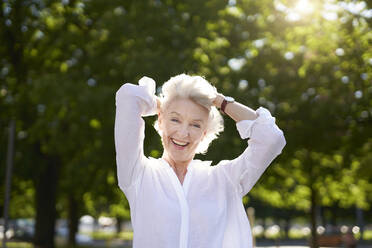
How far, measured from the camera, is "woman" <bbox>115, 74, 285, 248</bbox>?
274 centimetres

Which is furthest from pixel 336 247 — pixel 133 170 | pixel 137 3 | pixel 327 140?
pixel 133 170

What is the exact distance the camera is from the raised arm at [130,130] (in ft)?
9.12

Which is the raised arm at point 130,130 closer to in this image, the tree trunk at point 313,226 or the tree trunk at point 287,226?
the tree trunk at point 313,226

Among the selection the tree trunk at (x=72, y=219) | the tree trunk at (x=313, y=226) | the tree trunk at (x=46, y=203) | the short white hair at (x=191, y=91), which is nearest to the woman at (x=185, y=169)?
the short white hair at (x=191, y=91)

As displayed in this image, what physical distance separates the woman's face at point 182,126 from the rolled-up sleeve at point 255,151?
0.19 metres

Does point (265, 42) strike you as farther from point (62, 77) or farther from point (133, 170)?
point (133, 170)

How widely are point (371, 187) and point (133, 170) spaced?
69.2 ft

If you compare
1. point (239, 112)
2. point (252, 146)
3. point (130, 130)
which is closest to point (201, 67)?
point (239, 112)

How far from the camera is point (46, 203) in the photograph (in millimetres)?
21109

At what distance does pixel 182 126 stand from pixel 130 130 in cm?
29

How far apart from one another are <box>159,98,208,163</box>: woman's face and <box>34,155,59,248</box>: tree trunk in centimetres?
1877

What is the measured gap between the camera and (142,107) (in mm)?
2836

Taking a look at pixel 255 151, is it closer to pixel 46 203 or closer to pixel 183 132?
pixel 183 132

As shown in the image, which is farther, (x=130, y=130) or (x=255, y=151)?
(x=255, y=151)
